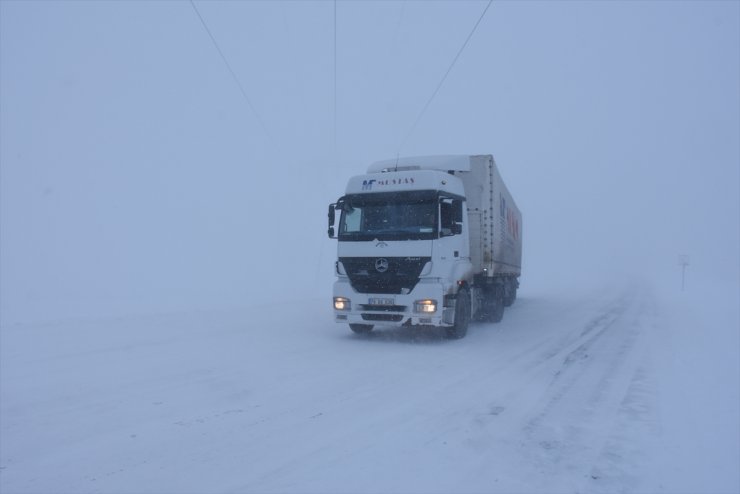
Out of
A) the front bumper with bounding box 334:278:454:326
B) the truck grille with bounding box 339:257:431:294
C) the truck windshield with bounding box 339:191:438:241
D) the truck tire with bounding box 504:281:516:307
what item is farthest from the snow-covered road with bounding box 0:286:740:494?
the truck tire with bounding box 504:281:516:307

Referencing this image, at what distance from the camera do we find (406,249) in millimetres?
10938

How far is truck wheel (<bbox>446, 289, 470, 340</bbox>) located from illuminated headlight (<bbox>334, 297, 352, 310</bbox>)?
2.19 m

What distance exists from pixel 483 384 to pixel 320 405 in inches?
95.7

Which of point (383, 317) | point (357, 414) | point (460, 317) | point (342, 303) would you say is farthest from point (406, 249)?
point (357, 414)

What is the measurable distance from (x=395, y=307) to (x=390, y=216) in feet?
6.01

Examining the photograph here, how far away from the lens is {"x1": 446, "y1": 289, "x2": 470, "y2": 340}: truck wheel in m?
11.6

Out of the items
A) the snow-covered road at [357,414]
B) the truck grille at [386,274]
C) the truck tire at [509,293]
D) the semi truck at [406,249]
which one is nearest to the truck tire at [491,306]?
the semi truck at [406,249]

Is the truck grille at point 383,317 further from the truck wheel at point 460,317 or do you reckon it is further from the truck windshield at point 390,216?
the truck windshield at point 390,216

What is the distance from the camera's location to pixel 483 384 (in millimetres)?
7555

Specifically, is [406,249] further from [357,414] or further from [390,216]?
[357,414]

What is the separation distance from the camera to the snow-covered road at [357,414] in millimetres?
4301

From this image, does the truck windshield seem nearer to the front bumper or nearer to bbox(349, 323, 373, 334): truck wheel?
the front bumper

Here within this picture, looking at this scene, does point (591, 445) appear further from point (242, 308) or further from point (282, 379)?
point (242, 308)

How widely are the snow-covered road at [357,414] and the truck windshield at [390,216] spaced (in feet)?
7.13
